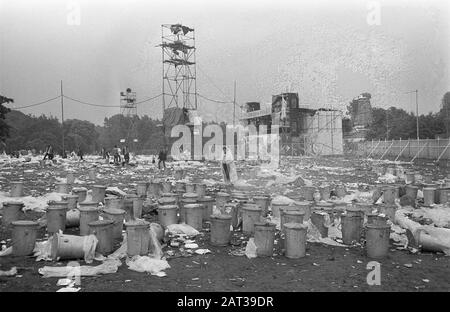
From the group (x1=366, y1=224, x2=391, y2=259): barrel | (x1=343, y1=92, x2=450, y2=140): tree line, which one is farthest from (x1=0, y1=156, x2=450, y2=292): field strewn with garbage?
(x1=343, y1=92, x2=450, y2=140): tree line

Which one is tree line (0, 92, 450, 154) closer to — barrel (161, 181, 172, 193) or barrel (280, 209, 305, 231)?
barrel (161, 181, 172, 193)

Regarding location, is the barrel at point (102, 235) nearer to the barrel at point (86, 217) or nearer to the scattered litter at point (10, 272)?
the barrel at point (86, 217)

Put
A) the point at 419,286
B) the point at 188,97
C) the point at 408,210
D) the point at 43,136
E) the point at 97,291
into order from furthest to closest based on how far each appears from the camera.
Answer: the point at 43,136 < the point at 188,97 < the point at 408,210 < the point at 419,286 < the point at 97,291

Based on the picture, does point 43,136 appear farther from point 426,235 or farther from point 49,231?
point 426,235

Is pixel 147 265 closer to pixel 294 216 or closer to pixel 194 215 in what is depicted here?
pixel 194 215

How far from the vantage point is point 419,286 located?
4160mm

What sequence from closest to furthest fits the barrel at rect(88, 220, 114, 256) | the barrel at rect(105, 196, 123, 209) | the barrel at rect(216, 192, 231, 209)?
the barrel at rect(88, 220, 114, 256)
the barrel at rect(105, 196, 123, 209)
the barrel at rect(216, 192, 231, 209)

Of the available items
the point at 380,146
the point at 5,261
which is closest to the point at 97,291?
the point at 5,261

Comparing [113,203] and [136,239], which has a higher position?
[113,203]

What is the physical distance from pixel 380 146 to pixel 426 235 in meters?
31.0

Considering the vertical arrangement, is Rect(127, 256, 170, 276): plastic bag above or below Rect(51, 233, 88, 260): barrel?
below

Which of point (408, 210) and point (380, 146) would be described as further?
point (380, 146)

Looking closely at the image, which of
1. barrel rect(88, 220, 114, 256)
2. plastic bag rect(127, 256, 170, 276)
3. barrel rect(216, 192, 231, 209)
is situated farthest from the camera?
barrel rect(216, 192, 231, 209)

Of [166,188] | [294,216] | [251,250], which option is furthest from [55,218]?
[166,188]
